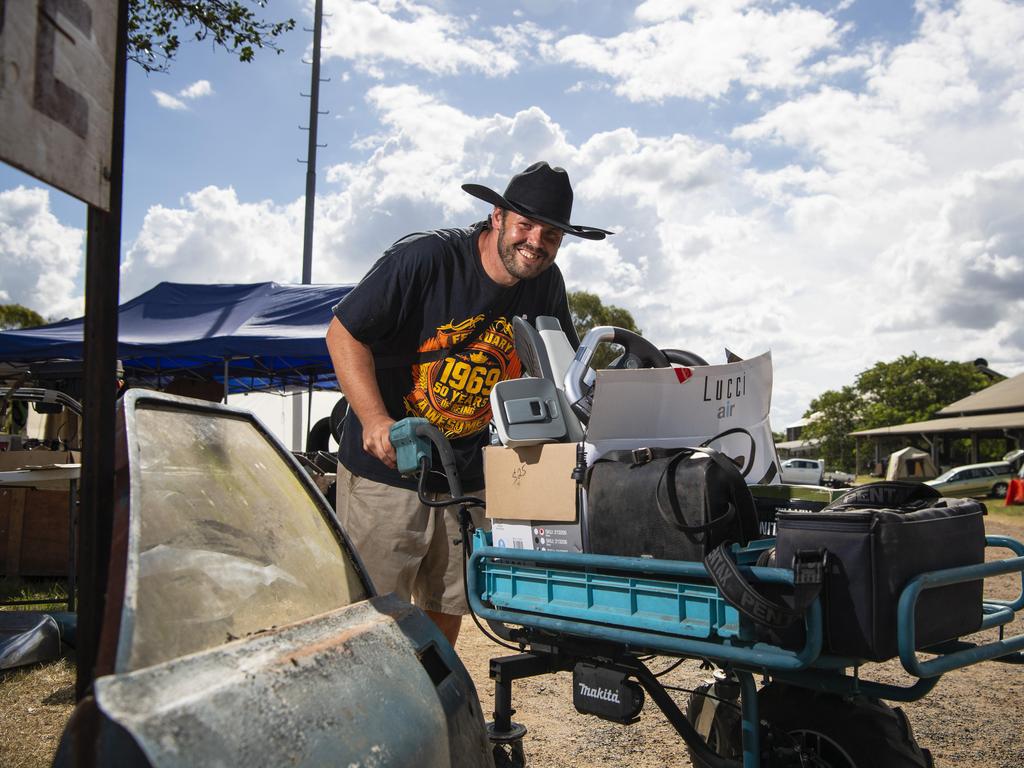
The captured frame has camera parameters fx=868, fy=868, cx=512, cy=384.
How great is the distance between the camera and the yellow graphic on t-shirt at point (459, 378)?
334 cm

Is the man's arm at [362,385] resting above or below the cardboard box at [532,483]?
above

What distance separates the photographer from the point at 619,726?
4094 mm

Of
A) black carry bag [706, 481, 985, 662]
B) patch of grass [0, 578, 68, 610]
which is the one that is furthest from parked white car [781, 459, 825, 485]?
black carry bag [706, 481, 985, 662]

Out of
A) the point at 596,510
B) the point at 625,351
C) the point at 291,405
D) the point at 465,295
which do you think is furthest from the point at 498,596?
the point at 291,405

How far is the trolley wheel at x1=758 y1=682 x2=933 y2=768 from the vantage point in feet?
6.82

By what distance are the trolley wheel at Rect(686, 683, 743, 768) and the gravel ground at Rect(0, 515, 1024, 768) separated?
0.98m

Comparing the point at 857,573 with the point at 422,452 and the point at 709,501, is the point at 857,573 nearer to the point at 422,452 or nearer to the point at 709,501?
the point at 709,501

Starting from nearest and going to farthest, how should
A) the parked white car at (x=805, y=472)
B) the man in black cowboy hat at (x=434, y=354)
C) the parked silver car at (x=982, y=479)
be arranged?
the man in black cowboy hat at (x=434, y=354) → the parked silver car at (x=982, y=479) → the parked white car at (x=805, y=472)

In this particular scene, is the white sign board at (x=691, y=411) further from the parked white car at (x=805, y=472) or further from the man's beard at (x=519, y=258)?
the parked white car at (x=805, y=472)

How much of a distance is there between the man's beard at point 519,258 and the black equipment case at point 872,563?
5.27 ft

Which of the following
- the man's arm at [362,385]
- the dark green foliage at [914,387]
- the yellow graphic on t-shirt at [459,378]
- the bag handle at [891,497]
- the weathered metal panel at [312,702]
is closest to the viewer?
the weathered metal panel at [312,702]

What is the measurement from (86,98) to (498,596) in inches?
69.6

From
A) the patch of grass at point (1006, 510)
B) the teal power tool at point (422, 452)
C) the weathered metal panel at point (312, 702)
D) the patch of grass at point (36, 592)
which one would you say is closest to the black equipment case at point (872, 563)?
the weathered metal panel at point (312, 702)

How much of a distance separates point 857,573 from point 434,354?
6.16ft
